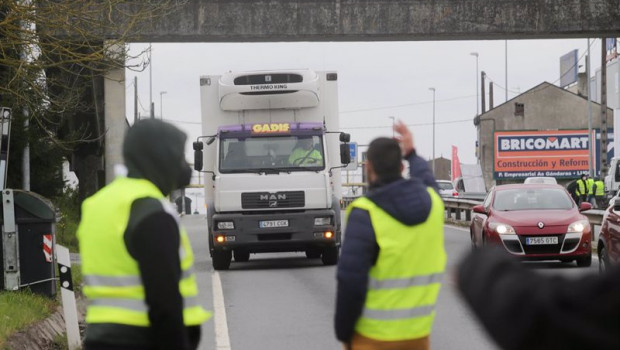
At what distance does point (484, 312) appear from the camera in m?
2.18

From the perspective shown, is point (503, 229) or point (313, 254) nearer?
point (503, 229)

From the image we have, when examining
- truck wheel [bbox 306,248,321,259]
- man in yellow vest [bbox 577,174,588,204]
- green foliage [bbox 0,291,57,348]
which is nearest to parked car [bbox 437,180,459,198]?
man in yellow vest [bbox 577,174,588,204]

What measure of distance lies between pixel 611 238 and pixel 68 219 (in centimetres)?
1792

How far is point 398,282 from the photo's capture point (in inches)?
201

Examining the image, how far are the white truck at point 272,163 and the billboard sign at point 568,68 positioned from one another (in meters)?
99.3

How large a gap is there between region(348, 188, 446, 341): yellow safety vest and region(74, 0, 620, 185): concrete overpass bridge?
66.1ft

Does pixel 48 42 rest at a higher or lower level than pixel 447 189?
higher

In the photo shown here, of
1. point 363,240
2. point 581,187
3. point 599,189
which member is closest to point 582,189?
point 581,187

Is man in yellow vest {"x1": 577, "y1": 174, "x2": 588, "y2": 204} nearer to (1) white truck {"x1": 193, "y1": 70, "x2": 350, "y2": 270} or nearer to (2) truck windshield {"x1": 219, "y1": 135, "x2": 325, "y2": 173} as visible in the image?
(1) white truck {"x1": 193, "y1": 70, "x2": 350, "y2": 270}

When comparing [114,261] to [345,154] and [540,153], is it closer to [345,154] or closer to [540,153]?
[345,154]

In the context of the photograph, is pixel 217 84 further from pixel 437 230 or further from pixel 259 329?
pixel 437 230

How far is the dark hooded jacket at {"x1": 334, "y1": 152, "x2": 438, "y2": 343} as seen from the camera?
4.97 metres

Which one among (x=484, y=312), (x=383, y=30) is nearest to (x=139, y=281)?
(x=484, y=312)

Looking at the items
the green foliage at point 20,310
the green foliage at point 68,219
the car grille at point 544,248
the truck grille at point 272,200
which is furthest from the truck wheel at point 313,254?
the green foliage at point 20,310
